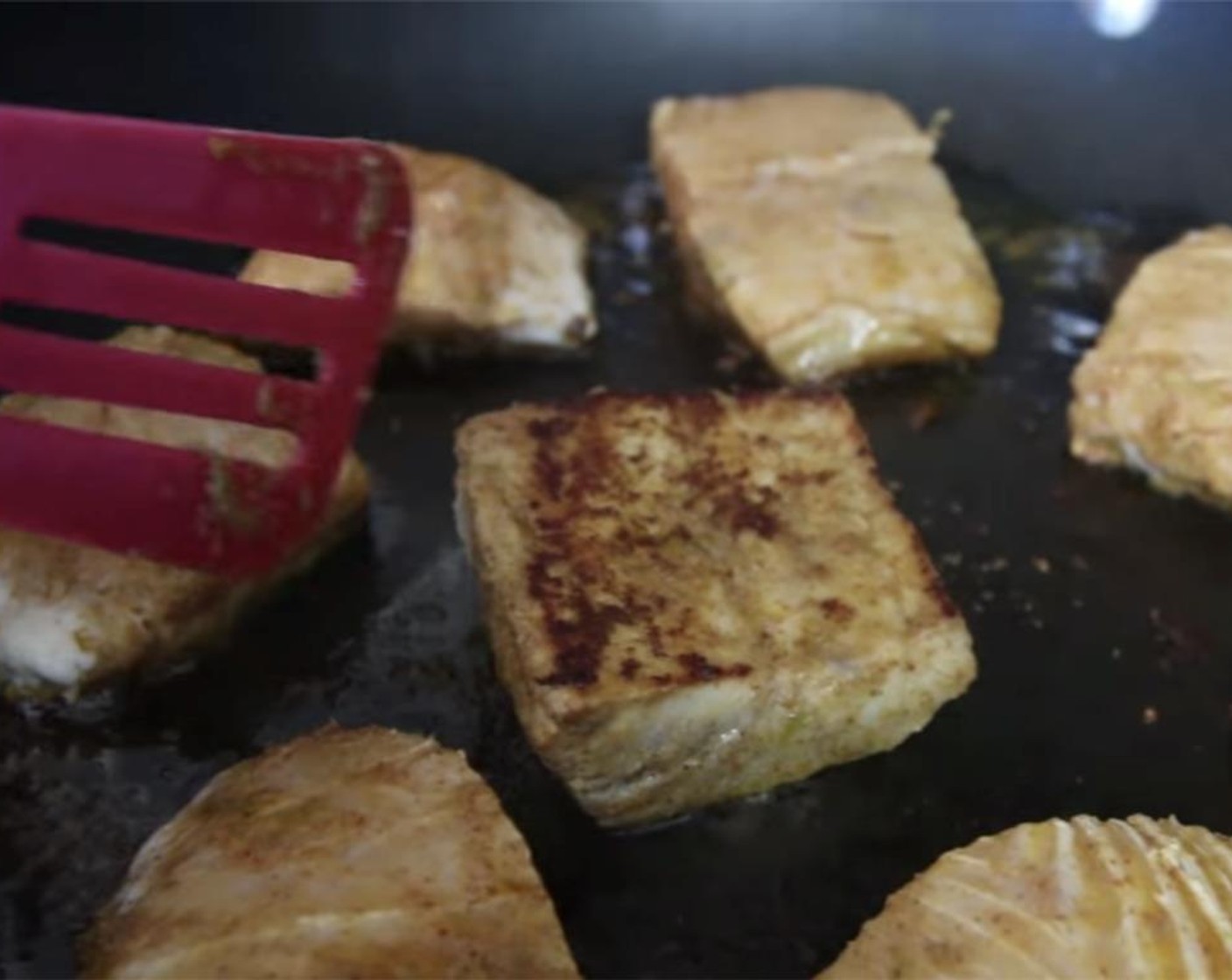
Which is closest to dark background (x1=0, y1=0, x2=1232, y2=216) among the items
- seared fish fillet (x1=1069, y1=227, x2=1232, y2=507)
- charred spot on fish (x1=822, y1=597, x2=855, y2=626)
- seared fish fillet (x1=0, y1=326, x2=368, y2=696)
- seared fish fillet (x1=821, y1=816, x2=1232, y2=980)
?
seared fish fillet (x1=1069, y1=227, x2=1232, y2=507)

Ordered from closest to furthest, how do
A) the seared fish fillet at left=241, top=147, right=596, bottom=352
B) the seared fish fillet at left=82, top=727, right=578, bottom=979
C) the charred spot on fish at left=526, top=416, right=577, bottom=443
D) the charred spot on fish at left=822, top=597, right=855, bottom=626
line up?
the seared fish fillet at left=82, top=727, right=578, bottom=979 < the charred spot on fish at left=822, top=597, right=855, bottom=626 < the charred spot on fish at left=526, top=416, right=577, bottom=443 < the seared fish fillet at left=241, top=147, right=596, bottom=352

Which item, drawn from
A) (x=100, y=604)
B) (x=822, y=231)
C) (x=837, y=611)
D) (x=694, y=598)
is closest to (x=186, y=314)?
(x=100, y=604)

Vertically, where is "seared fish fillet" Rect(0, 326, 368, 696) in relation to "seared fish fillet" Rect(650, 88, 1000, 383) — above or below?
below

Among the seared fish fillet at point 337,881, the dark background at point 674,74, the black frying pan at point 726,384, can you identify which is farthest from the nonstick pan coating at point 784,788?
the dark background at point 674,74

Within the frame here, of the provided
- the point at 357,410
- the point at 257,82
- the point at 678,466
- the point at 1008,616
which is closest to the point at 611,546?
the point at 678,466

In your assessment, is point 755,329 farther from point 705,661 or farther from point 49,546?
point 49,546

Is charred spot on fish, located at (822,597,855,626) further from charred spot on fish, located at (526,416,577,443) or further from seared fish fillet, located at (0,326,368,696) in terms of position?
seared fish fillet, located at (0,326,368,696)

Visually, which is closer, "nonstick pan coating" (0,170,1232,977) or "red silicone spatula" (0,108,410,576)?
"red silicone spatula" (0,108,410,576)
